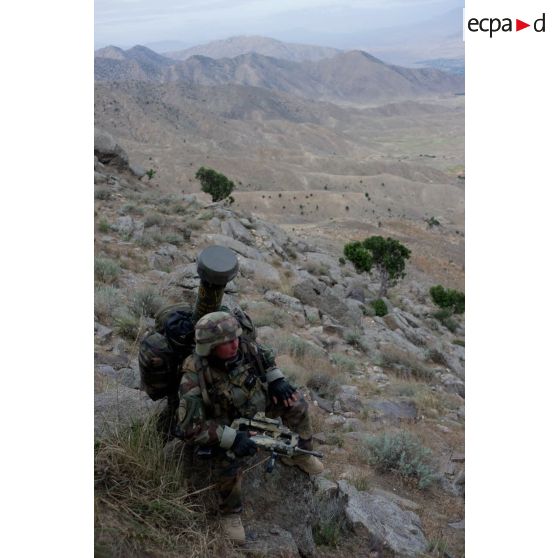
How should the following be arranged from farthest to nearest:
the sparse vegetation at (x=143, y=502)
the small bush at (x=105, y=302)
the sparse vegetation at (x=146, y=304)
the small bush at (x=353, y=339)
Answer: the small bush at (x=353, y=339), the sparse vegetation at (x=146, y=304), the small bush at (x=105, y=302), the sparse vegetation at (x=143, y=502)

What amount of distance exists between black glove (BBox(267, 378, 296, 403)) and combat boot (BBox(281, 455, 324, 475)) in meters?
0.54

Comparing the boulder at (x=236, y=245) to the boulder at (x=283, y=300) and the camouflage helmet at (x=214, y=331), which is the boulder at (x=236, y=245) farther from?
the camouflage helmet at (x=214, y=331)

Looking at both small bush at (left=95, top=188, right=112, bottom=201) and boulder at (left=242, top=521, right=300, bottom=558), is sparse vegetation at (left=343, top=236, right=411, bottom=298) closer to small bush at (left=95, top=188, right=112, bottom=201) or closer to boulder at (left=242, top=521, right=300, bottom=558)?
small bush at (left=95, top=188, right=112, bottom=201)

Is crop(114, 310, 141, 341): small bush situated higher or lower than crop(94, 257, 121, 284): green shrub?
lower

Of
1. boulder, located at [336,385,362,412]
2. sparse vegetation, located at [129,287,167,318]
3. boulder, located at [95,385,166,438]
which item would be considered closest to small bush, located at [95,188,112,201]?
sparse vegetation, located at [129,287,167,318]

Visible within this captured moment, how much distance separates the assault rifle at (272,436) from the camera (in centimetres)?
334

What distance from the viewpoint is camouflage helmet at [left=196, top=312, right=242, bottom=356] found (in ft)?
10.1

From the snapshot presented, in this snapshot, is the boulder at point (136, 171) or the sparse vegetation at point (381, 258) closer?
the sparse vegetation at point (381, 258)

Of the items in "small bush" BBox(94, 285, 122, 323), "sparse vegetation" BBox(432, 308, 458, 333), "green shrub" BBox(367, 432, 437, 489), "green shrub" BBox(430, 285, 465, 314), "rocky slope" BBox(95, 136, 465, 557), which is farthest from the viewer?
"green shrub" BBox(430, 285, 465, 314)

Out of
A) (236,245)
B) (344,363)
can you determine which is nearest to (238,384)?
(344,363)

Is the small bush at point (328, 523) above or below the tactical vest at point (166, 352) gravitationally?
below

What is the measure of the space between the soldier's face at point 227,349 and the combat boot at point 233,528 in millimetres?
942

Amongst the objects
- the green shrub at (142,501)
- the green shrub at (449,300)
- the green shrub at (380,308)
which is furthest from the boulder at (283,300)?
the green shrub at (449,300)

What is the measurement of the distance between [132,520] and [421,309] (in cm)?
1707
